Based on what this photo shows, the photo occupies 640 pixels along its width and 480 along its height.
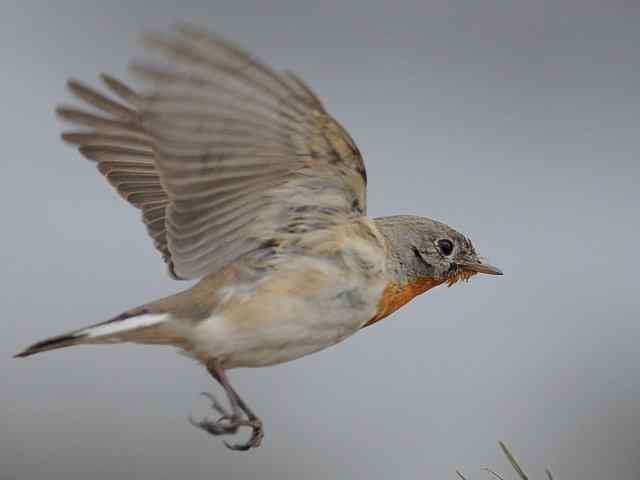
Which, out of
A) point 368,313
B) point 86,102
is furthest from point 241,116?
point 86,102

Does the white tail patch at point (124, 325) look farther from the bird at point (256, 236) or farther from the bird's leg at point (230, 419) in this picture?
the bird's leg at point (230, 419)

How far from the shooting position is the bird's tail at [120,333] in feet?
8.41

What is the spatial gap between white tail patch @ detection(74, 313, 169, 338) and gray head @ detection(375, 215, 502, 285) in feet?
1.98

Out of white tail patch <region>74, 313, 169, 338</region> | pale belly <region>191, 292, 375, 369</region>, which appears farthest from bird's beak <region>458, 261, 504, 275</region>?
white tail patch <region>74, 313, 169, 338</region>

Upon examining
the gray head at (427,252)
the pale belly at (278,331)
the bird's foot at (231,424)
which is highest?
the gray head at (427,252)

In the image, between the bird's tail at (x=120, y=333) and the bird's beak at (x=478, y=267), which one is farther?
the bird's beak at (x=478, y=267)

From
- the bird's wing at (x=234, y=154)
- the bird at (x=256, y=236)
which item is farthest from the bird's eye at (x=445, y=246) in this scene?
the bird's wing at (x=234, y=154)

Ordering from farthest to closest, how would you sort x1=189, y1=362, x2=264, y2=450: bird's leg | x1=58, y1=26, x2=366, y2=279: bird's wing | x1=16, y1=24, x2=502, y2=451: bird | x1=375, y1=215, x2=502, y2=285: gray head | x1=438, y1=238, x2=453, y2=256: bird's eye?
x1=438, y1=238, x2=453, y2=256: bird's eye → x1=375, y1=215, x2=502, y2=285: gray head → x1=189, y1=362, x2=264, y2=450: bird's leg → x1=16, y1=24, x2=502, y2=451: bird → x1=58, y1=26, x2=366, y2=279: bird's wing

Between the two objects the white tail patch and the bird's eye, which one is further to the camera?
the bird's eye

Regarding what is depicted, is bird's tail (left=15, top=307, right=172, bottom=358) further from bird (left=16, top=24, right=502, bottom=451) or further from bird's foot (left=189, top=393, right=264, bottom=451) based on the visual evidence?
bird's foot (left=189, top=393, right=264, bottom=451)

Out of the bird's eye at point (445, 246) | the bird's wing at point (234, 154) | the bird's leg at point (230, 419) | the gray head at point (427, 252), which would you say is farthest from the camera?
the bird's eye at point (445, 246)

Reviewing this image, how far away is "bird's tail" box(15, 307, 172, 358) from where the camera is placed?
2.56 metres

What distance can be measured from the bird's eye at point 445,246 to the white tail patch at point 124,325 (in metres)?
0.79

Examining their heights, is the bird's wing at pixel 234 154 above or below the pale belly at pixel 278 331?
above
